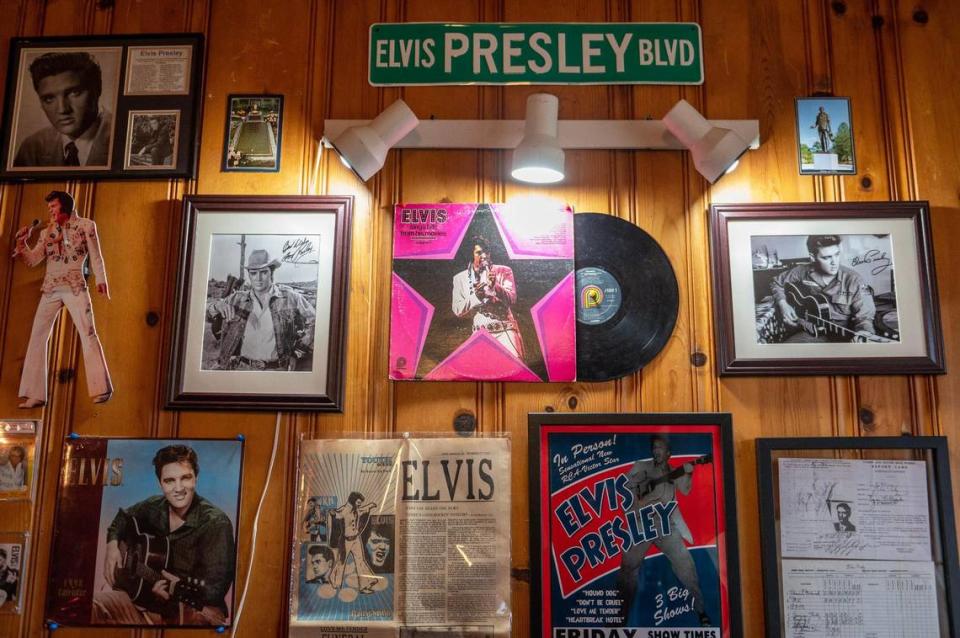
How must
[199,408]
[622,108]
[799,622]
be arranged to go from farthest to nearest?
[622,108], [199,408], [799,622]

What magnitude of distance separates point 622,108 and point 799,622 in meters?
1.36

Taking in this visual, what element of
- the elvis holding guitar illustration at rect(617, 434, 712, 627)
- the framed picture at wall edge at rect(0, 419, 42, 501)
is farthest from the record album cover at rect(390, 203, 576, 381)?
the framed picture at wall edge at rect(0, 419, 42, 501)

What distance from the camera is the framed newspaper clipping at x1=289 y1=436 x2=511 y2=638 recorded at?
66.5 inches

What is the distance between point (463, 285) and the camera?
184 centimetres

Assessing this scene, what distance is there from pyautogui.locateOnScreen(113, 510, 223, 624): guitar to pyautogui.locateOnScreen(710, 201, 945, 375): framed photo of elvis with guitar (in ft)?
4.55

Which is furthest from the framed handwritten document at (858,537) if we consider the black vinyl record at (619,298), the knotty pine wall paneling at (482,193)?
the black vinyl record at (619,298)

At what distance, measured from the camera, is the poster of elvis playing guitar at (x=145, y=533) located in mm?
1717

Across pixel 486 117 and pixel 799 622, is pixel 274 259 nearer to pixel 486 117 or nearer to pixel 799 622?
pixel 486 117

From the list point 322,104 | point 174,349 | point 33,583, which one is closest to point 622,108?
point 322,104

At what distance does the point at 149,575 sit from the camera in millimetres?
1728

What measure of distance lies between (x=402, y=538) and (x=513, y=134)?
107 cm

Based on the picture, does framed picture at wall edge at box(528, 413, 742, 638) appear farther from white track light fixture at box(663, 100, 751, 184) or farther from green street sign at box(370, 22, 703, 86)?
green street sign at box(370, 22, 703, 86)

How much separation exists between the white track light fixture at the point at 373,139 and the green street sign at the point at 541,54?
7.8 inches

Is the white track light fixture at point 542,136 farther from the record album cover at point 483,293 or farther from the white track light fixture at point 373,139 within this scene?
the record album cover at point 483,293
